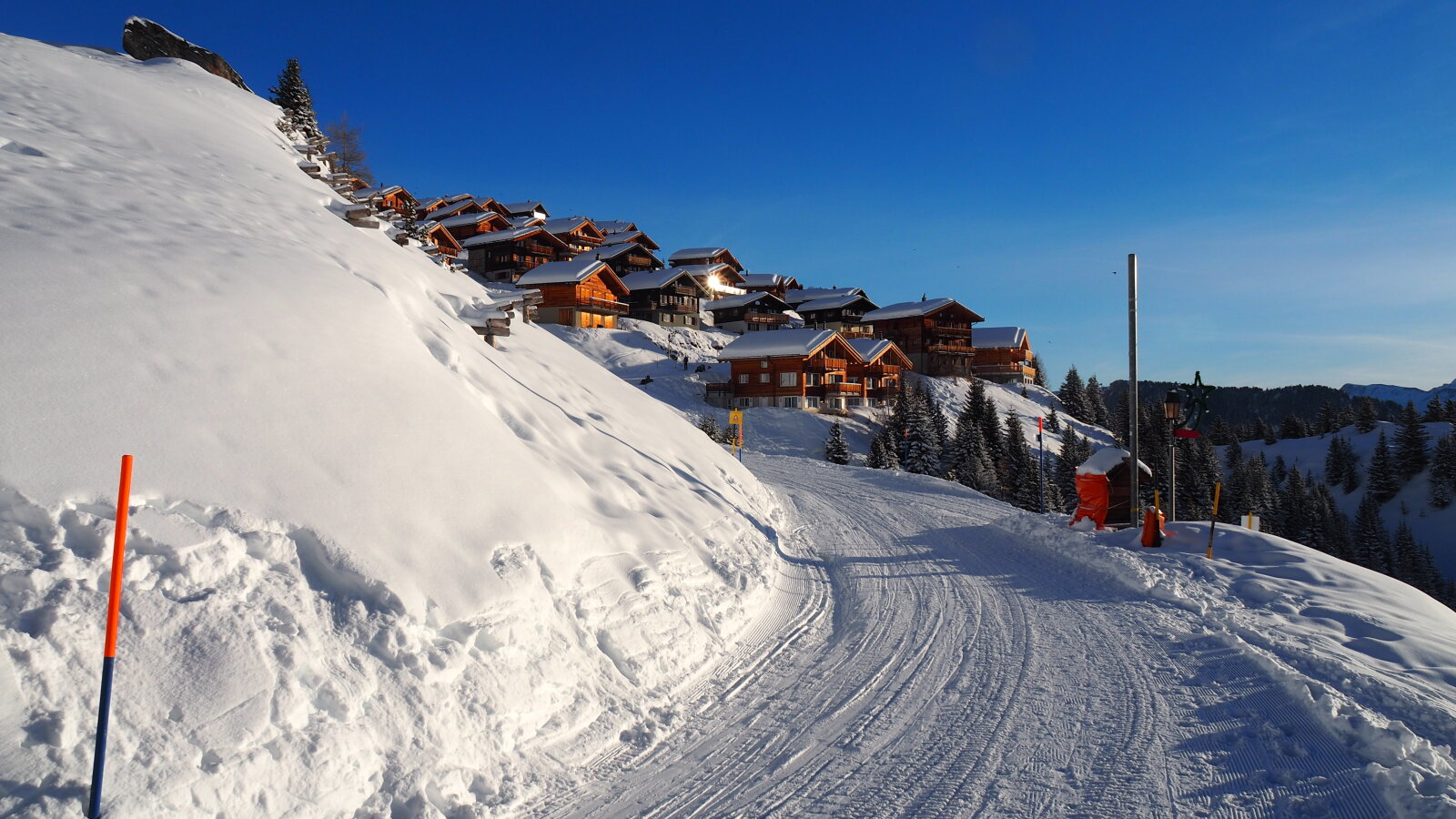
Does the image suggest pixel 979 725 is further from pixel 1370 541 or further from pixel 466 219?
pixel 466 219

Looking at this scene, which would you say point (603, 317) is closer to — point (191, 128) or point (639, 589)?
point (191, 128)

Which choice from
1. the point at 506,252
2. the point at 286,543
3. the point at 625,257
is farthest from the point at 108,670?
the point at 625,257

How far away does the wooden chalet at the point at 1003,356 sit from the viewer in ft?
257

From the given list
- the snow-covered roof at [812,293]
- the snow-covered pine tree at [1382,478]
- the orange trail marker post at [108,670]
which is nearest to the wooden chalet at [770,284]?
the snow-covered roof at [812,293]

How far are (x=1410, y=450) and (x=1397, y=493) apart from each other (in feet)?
15.5

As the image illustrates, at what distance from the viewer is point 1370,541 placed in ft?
183

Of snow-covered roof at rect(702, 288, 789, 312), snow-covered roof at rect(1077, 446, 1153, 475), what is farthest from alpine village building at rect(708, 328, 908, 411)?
snow-covered roof at rect(1077, 446, 1153, 475)

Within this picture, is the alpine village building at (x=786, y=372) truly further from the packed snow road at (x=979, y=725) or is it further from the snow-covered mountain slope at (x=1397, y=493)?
the snow-covered mountain slope at (x=1397, y=493)

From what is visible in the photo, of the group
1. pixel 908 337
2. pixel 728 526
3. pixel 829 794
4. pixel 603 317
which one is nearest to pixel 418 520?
pixel 829 794

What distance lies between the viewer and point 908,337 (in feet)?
257

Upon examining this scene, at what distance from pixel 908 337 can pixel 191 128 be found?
68274mm

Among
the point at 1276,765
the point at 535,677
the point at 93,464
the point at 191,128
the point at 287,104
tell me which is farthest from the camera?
the point at 287,104

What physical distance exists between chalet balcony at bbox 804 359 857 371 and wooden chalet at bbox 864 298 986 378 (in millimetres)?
22473

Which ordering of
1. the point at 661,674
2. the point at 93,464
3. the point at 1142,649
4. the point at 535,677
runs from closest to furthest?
the point at 93,464, the point at 535,677, the point at 661,674, the point at 1142,649
